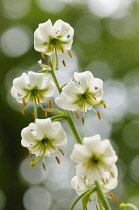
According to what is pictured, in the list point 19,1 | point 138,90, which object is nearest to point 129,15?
point 138,90

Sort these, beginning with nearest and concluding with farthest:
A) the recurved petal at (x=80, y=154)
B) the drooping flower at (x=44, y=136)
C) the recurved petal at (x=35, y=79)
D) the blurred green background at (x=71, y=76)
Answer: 1. the recurved petal at (x=80, y=154)
2. the drooping flower at (x=44, y=136)
3. the recurved petal at (x=35, y=79)
4. the blurred green background at (x=71, y=76)

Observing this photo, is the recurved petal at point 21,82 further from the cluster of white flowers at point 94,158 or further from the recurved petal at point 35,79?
the cluster of white flowers at point 94,158

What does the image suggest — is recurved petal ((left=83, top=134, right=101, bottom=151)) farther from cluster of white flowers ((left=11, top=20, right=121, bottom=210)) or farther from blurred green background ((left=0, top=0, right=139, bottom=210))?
blurred green background ((left=0, top=0, right=139, bottom=210))

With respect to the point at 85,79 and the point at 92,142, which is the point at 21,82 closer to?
the point at 85,79

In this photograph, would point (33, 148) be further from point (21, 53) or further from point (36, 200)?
point (21, 53)

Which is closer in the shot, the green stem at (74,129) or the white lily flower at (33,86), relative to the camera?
the green stem at (74,129)

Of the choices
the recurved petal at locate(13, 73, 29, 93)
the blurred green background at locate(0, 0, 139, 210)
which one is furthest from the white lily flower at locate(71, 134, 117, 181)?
the blurred green background at locate(0, 0, 139, 210)

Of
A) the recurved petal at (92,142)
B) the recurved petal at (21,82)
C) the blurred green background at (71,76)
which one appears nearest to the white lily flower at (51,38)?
the recurved petal at (21,82)
